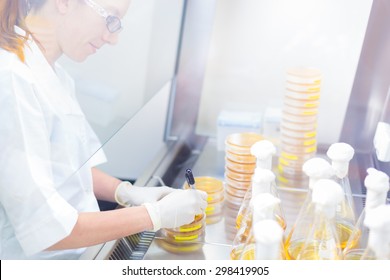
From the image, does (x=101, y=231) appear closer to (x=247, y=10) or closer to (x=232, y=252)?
(x=232, y=252)

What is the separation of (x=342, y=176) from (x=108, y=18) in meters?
0.78

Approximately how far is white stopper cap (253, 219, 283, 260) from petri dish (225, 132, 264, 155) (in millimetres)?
669

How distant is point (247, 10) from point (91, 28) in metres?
0.80

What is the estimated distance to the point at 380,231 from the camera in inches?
36.0

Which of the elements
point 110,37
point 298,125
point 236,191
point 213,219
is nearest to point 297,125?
point 298,125

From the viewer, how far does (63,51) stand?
1316mm

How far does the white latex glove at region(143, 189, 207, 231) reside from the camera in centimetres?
137

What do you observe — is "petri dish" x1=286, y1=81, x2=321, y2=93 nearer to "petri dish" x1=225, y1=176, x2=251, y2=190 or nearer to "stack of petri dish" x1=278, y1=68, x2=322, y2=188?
"stack of petri dish" x1=278, y1=68, x2=322, y2=188

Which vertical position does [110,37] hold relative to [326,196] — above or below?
above

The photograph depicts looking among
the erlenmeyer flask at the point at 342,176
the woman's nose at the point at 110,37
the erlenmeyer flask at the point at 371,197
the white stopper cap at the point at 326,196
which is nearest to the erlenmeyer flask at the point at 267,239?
the white stopper cap at the point at 326,196

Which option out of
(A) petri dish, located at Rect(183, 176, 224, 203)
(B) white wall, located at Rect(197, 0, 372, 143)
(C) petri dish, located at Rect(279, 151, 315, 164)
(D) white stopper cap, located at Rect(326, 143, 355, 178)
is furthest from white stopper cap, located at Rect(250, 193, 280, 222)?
(B) white wall, located at Rect(197, 0, 372, 143)

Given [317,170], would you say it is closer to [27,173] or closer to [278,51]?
[27,173]

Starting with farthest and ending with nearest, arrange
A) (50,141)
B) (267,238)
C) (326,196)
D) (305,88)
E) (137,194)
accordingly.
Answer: (305,88)
(137,194)
(50,141)
(326,196)
(267,238)
